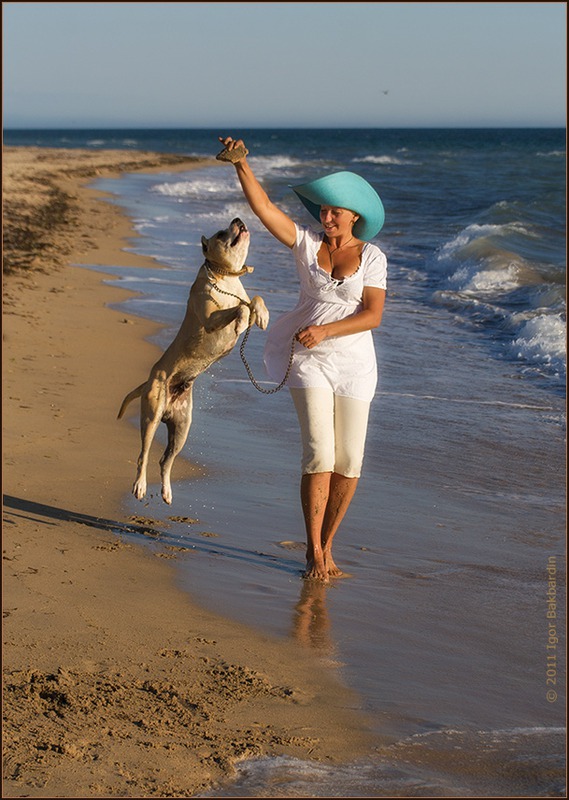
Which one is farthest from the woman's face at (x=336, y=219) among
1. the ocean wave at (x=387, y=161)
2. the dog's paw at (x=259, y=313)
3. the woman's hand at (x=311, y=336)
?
the ocean wave at (x=387, y=161)

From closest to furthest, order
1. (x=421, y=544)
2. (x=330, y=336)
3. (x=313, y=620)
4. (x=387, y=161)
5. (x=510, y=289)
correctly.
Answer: (x=313, y=620) → (x=330, y=336) → (x=421, y=544) → (x=510, y=289) → (x=387, y=161)

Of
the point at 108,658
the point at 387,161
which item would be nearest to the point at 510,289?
the point at 108,658

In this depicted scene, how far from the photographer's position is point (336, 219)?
509 centimetres

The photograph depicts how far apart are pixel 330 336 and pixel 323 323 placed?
17 cm

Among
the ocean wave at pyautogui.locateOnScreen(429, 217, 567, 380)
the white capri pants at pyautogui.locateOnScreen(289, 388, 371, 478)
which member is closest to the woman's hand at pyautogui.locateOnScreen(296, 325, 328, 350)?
the white capri pants at pyautogui.locateOnScreen(289, 388, 371, 478)

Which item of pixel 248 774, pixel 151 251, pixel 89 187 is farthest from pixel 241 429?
pixel 89 187

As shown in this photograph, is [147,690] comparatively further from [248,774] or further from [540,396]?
[540,396]

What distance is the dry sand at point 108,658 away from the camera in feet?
11.7

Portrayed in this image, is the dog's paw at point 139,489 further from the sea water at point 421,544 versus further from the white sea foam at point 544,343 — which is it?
the white sea foam at point 544,343

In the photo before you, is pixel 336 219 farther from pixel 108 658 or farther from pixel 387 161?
pixel 387 161

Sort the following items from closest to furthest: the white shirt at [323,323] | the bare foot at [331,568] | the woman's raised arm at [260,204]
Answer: the woman's raised arm at [260,204] < the white shirt at [323,323] < the bare foot at [331,568]

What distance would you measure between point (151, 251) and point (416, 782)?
612 inches

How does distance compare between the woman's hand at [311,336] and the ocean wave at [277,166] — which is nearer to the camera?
the woman's hand at [311,336]

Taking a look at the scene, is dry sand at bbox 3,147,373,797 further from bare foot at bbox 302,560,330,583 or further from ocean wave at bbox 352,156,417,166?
ocean wave at bbox 352,156,417,166
